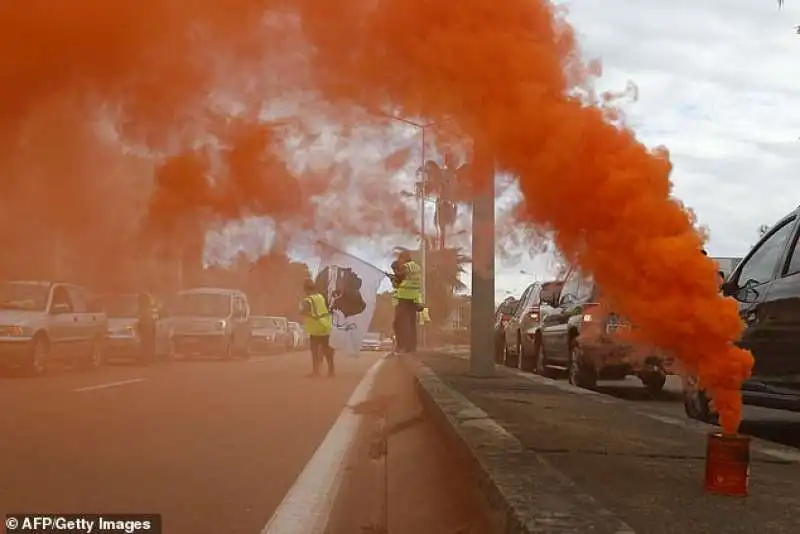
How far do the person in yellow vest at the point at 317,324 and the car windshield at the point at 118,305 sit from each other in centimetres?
576

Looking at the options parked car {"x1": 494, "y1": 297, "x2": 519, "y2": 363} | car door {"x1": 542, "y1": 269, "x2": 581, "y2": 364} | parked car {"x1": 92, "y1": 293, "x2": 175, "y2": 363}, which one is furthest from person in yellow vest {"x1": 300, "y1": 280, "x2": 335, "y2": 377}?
parked car {"x1": 92, "y1": 293, "x2": 175, "y2": 363}

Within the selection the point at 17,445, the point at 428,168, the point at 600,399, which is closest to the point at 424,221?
the point at 428,168

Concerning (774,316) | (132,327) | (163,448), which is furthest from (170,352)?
(774,316)

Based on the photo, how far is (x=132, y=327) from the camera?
2220cm

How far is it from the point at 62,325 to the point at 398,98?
12835mm

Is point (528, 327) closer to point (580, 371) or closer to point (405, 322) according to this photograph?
point (405, 322)

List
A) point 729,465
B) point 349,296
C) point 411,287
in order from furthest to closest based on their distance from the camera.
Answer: point 411,287
point 349,296
point 729,465

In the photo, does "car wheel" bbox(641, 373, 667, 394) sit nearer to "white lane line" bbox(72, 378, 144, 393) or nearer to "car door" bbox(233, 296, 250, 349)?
"white lane line" bbox(72, 378, 144, 393)

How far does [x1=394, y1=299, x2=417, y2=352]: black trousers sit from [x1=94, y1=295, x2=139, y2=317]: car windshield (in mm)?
6456

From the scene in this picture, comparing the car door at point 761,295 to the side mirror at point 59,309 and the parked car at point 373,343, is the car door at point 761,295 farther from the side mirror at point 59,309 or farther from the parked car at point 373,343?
the parked car at point 373,343

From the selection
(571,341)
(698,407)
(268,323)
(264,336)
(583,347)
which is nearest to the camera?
(698,407)

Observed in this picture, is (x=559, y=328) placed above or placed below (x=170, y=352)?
above

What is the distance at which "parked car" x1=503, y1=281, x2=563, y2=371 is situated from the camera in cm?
1593

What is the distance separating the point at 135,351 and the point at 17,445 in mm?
15908
